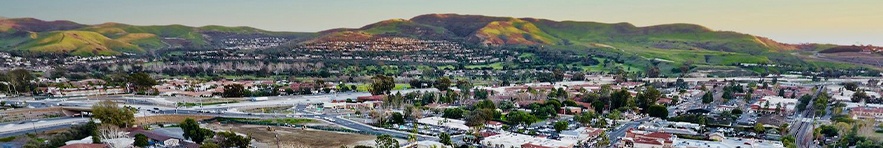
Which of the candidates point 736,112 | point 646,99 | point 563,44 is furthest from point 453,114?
point 563,44

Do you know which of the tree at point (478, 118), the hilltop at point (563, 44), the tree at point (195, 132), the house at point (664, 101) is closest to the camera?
the tree at point (195, 132)

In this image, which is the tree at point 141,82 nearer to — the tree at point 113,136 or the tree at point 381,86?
the tree at point 381,86

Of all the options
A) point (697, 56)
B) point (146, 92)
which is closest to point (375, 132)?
point (146, 92)

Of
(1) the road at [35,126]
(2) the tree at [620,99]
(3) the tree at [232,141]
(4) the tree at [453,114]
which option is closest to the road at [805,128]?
(2) the tree at [620,99]

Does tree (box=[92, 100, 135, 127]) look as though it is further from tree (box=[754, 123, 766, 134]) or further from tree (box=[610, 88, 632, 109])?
tree (box=[754, 123, 766, 134])

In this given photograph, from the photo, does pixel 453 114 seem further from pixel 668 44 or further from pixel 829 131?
pixel 668 44

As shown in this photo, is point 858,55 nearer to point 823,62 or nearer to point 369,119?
point 823,62
